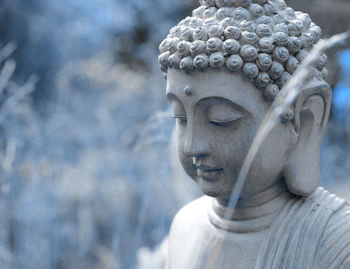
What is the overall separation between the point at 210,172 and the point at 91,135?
6.17 m

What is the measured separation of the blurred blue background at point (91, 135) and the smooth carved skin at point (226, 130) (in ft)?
3.94

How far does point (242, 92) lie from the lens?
4.48 ft

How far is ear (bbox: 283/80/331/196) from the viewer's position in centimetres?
143

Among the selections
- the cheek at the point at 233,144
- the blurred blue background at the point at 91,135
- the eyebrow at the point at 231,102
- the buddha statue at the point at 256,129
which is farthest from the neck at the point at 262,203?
the blurred blue background at the point at 91,135

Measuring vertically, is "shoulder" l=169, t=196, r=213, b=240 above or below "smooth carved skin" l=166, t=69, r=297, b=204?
below

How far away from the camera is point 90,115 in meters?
8.06

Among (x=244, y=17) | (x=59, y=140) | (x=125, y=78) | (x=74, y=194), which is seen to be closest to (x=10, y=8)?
(x=125, y=78)

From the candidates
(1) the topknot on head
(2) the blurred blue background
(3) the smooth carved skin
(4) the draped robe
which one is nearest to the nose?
(3) the smooth carved skin

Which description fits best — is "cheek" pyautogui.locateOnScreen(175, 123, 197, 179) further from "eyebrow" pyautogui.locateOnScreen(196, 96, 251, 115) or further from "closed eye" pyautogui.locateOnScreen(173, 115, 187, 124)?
"eyebrow" pyautogui.locateOnScreen(196, 96, 251, 115)

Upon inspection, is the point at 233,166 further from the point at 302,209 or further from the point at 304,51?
the point at 304,51

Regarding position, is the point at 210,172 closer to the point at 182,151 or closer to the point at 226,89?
the point at 182,151

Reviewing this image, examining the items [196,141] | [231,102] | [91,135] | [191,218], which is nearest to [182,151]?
[196,141]

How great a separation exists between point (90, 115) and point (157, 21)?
226 centimetres

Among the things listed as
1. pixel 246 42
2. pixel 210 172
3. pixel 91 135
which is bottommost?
pixel 91 135
